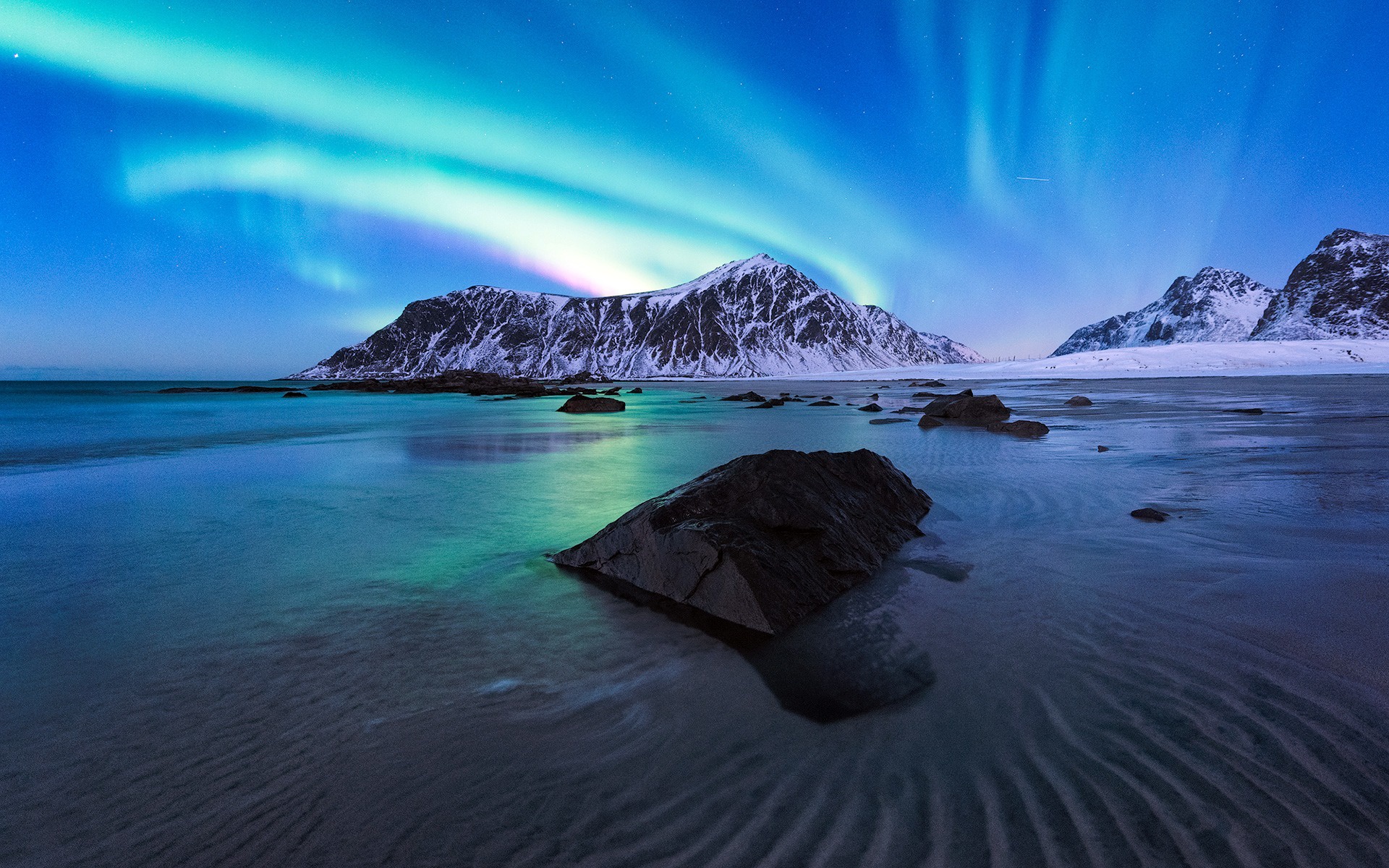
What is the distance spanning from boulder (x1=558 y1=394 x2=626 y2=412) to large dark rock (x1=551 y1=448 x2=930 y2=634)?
29.8 metres

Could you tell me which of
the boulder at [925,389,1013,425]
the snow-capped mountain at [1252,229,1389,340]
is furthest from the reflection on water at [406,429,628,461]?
the snow-capped mountain at [1252,229,1389,340]

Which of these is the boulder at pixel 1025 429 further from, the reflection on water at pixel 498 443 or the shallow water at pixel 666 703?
the reflection on water at pixel 498 443

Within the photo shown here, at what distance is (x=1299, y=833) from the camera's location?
2184mm

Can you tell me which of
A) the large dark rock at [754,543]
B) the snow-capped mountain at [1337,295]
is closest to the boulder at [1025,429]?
the large dark rock at [754,543]

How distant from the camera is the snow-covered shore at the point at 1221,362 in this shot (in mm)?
77438

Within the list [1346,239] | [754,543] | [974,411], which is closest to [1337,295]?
[1346,239]

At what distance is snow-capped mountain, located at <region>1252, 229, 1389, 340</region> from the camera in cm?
13888

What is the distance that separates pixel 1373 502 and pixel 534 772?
10.5m

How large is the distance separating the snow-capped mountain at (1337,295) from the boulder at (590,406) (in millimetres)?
166921

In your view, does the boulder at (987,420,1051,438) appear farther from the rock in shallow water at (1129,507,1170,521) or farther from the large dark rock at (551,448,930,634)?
the large dark rock at (551,448,930,634)

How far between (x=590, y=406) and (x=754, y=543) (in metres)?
32.1

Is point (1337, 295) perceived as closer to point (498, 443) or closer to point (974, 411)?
point (974, 411)

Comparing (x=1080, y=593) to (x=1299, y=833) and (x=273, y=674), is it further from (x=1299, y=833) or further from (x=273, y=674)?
(x=273, y=674)

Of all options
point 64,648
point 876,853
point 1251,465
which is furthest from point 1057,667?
point 1251,465
